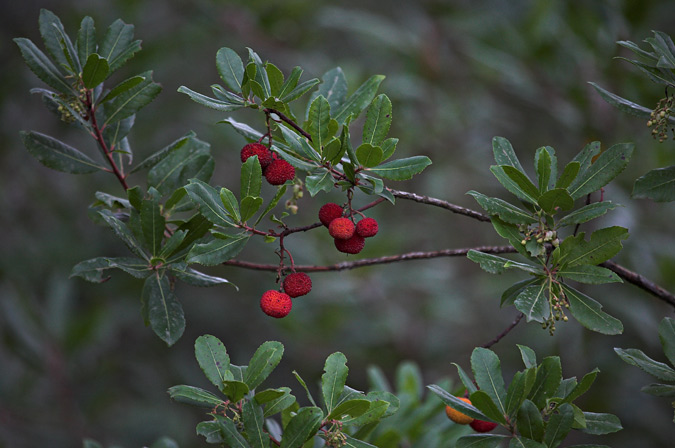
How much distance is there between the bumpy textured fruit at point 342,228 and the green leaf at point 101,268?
353mm

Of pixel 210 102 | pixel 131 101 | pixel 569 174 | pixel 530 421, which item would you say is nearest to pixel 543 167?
pixel 569 174

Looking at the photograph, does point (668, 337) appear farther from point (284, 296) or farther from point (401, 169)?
point (284, 296)

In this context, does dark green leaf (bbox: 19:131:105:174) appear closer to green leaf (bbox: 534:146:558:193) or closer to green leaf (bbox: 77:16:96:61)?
green leaf (bbox: 77:16:96:61)

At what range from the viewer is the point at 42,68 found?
1.04 meters

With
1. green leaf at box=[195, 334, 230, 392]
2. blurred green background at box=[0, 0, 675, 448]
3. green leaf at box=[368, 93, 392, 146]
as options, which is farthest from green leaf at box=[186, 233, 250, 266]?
blurred green background at box=[0, 0, 675, 448]

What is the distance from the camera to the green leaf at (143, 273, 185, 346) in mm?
1020

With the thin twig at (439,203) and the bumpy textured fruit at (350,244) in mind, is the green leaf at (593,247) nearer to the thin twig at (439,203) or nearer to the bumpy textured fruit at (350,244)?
the thin twig at (439,203)

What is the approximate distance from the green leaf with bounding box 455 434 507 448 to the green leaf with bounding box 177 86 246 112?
623 millimetres

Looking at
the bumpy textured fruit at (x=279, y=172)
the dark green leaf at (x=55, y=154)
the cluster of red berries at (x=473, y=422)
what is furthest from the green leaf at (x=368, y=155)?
the dark green leaf at (x=55, y=154)

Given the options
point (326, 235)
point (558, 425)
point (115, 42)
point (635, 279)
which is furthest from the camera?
point (326, 235)

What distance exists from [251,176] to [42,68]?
1.45 ft

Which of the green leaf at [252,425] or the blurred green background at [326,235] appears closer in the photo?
the green leaf at [252,425]

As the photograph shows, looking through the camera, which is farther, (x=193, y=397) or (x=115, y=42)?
(x=115, y=42)

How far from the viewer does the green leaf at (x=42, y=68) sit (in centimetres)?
104
